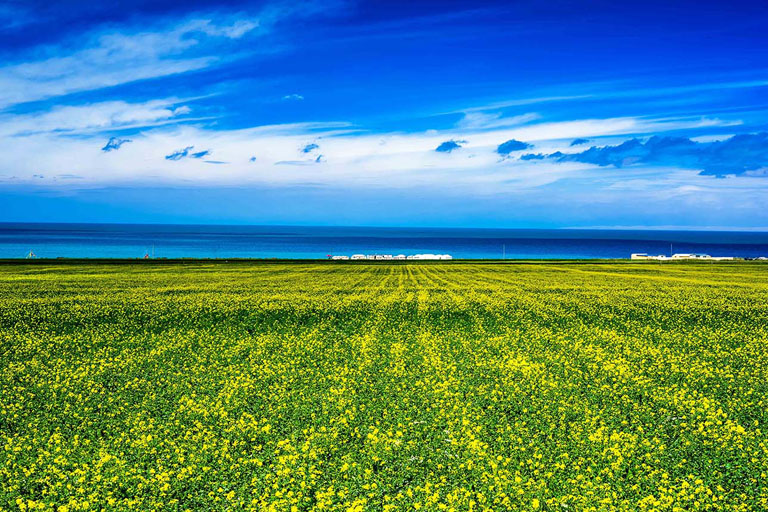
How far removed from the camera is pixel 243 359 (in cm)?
2431

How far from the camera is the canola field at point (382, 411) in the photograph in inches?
457

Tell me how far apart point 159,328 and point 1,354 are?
825 cm

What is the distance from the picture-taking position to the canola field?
11.6 meters

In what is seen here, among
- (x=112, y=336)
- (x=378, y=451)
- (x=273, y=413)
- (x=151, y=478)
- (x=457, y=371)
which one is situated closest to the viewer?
(x=151, y=478)

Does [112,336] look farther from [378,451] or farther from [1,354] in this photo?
[378,451]

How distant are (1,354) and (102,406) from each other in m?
11.0

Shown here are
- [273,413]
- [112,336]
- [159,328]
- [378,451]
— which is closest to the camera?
[378,451]

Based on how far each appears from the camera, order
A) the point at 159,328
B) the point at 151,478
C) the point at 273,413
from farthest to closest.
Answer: the point at 159,328
the point at 273,413
the point at 151,478

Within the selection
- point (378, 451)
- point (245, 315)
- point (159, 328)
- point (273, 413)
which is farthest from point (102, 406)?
point (245, 315)

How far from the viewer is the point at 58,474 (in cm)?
1205

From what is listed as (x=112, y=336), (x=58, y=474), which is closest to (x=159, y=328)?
(x=112, y=336)

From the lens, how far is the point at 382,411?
16.6m

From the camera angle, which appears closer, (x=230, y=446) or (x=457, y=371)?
(x=230, y=446)

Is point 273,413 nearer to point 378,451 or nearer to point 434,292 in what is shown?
point 378,451
